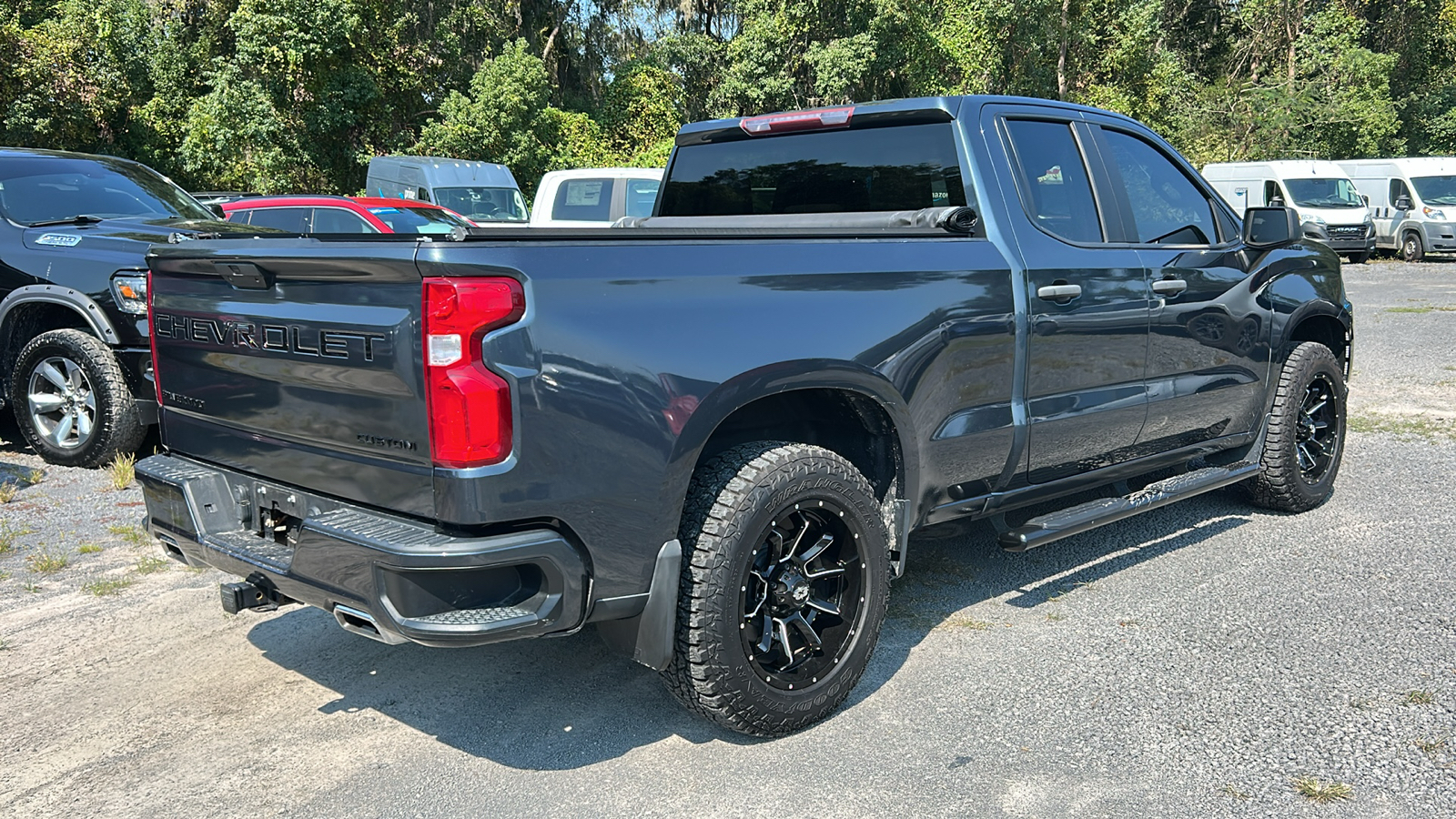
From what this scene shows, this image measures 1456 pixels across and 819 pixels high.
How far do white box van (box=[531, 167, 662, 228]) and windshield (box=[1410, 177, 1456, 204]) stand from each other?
18238mm

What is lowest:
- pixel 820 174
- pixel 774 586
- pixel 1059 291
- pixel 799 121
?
pixel 774 586

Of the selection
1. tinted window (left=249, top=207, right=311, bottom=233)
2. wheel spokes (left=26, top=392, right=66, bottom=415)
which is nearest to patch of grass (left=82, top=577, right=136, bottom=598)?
wheel spokes (left=26, top=392, right=66, bottom=415)

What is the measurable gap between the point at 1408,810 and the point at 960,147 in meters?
2.61

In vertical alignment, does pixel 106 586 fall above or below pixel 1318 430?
below

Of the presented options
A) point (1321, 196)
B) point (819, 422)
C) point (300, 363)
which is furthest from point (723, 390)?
point (1321, 196)

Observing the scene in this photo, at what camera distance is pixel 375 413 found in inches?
119

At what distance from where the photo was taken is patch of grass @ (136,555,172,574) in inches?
204

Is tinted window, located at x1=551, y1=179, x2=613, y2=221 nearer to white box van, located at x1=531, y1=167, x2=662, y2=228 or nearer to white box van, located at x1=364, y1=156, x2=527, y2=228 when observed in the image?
white box van, located at x1=531, y1=167, x2=662, y2=228

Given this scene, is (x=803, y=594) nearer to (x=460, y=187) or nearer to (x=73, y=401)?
(x=73, y=401)

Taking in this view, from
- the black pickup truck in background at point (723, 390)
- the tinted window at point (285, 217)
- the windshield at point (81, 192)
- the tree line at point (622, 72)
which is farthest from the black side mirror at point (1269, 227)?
the tree line at point (622, 72)

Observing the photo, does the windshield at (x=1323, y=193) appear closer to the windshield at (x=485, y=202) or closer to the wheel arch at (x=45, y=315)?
the windshield at (x=485, y=202)

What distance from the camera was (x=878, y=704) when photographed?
3803 mm

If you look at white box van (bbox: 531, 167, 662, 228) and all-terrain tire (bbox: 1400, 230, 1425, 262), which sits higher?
white box van (bbox: 531, 167, 662, 228)

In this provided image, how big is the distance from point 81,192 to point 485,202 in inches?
501
